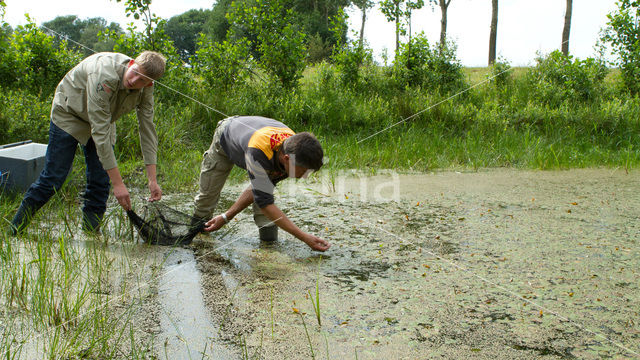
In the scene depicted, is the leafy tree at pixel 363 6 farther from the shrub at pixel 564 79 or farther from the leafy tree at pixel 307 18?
the shrub at pixel 564 79

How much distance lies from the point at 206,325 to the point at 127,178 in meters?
3.28

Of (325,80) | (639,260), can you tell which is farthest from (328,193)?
(325,80)

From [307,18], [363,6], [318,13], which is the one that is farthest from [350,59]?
[363,6]

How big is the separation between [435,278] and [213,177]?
5.33 feet

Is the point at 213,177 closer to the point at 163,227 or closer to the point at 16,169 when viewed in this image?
the point at 163,227

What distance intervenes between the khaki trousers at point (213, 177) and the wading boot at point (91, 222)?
2.18 ft

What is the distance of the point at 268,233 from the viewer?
11.8 feet

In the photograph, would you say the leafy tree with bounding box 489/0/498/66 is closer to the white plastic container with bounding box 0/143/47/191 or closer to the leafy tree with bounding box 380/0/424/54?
the leafy tree with bounding box 380/0/424/54

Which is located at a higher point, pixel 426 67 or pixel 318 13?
pixel 318 13

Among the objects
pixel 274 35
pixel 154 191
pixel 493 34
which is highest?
pixel 493 34

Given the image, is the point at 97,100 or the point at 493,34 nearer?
the point at 97,100

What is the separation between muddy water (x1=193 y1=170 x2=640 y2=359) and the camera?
2.29 meters

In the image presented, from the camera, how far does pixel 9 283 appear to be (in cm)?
264

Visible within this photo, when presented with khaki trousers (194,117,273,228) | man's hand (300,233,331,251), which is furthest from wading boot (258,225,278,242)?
man's hand (300,233,331,251)
